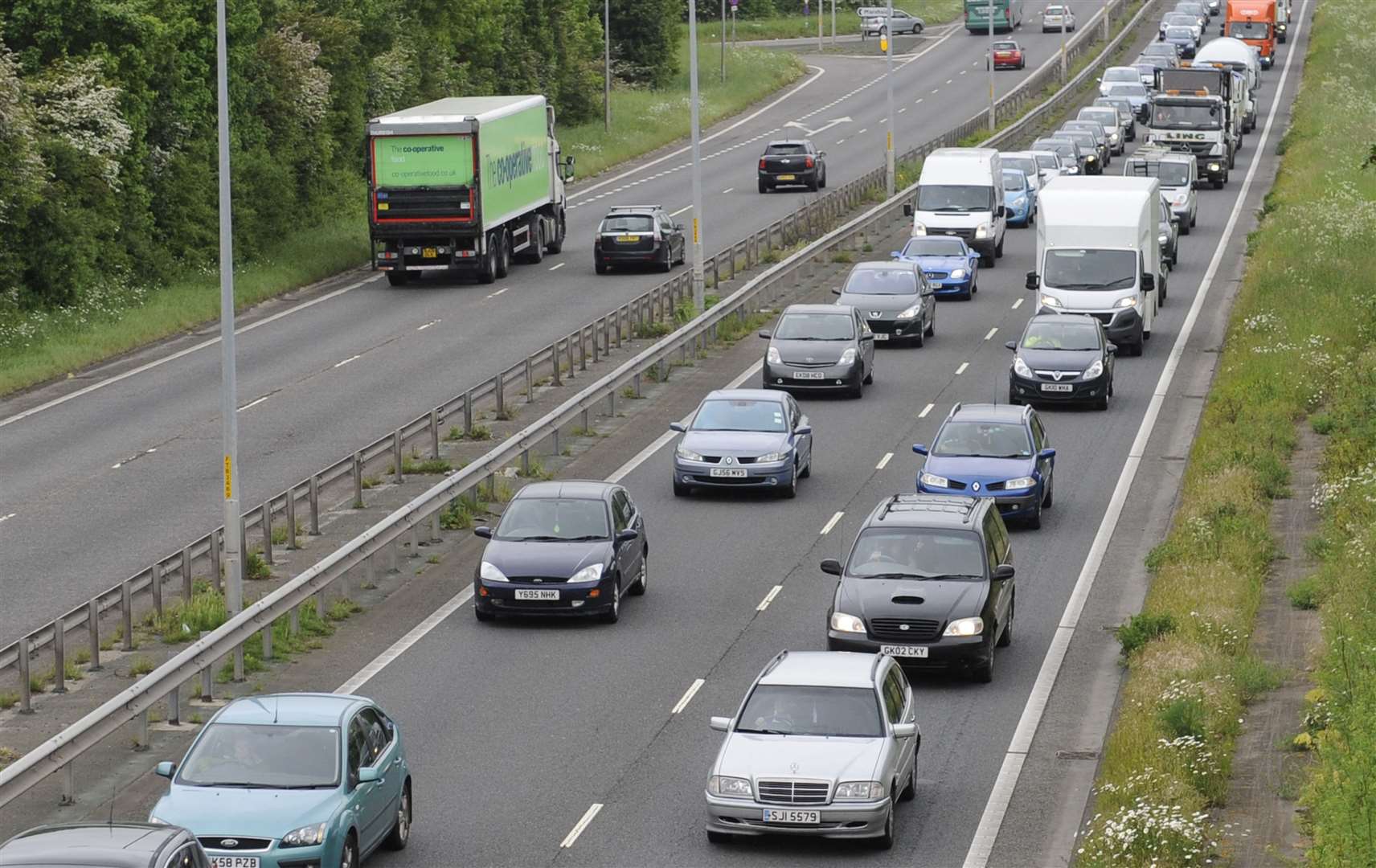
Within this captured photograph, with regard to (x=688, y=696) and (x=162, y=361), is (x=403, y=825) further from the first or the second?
(x=162, y=361)

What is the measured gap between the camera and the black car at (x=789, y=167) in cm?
6994

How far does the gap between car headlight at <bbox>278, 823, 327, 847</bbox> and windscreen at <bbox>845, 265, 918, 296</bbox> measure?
2894 cm

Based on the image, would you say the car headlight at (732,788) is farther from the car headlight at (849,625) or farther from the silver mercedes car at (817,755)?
→ the car headlight at (849,625)

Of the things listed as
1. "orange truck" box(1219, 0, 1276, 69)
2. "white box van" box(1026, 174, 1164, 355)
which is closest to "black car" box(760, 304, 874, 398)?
"white box van" box(1026, 174, 1164, 355)

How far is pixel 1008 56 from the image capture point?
10831 centimetres

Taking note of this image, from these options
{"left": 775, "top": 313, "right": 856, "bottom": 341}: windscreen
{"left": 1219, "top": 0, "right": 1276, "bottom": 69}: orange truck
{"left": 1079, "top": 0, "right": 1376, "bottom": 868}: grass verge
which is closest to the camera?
{"left": 1079, "top": 0, "right": 1376, "bottom": 868}: grass verge

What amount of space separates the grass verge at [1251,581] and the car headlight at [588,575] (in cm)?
574

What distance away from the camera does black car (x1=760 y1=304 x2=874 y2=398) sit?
37.5 m

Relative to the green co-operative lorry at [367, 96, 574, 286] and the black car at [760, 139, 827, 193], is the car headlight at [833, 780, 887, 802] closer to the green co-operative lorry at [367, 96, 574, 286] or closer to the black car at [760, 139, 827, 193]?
the green co-operative lorry at [367, 96, 574, 286]

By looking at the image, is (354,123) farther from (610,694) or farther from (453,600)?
(610,694)

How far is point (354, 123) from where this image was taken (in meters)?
67.4

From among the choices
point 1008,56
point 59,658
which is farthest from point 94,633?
point 1008,56

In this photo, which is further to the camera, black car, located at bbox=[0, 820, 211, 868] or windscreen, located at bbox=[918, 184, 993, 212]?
windscreen, located at bbox=[918, 184, 993, 212]

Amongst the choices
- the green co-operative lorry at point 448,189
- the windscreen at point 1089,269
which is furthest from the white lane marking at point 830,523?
the green co-operative lorry at point 448,189
